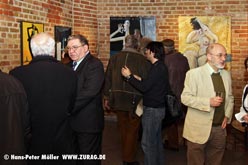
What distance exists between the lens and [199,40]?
757cm

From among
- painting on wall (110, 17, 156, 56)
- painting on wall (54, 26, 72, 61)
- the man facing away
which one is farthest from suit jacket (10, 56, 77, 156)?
painting on wall (110, 17, 156, 56)

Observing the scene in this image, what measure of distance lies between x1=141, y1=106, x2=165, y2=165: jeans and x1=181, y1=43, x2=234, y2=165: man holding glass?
1.71 ft

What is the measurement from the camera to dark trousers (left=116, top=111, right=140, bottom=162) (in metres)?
5.12

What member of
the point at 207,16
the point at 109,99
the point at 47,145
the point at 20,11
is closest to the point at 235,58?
the point at 207,16

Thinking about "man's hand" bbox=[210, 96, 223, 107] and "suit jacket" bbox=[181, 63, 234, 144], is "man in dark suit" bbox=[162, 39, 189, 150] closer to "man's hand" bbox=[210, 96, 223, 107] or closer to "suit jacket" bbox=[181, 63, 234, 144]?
"suit jacket" bbox=[181, 63, 234, 144]

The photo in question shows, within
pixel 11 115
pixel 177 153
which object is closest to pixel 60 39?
pixel 177 153

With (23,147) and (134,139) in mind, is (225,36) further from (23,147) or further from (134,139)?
(23,147)

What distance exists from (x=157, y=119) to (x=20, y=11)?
7.65 ft

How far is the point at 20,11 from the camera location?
5145 mm

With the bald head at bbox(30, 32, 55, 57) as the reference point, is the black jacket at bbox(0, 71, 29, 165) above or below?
below

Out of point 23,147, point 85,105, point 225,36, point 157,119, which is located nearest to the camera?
point 23,147

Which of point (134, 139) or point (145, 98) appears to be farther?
point (134, 139)

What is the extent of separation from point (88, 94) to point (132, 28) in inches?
166

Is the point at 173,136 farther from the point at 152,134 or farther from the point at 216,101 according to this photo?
the point at 216,101
